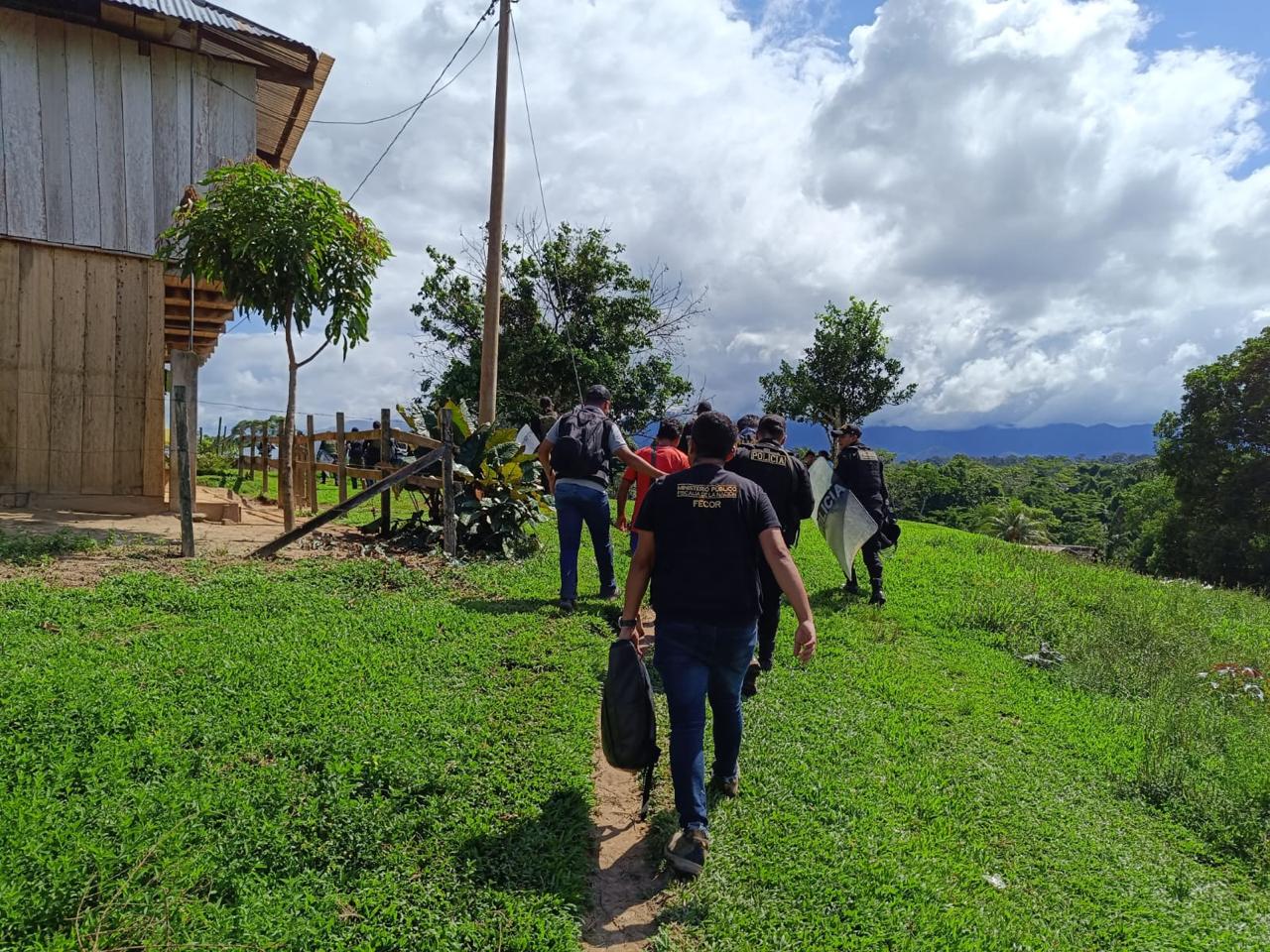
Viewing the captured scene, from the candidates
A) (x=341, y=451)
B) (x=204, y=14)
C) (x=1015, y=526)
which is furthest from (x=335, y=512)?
(x=1015, y=526)

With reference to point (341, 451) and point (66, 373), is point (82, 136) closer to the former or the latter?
point (66, 373)

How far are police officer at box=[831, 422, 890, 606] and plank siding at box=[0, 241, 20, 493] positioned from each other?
31.7 ft

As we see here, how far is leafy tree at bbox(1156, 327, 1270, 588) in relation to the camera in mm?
28234

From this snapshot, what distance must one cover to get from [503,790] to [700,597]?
156cm

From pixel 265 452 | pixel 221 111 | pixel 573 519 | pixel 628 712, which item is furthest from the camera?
pixel 265 452

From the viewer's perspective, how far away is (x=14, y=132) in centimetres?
940

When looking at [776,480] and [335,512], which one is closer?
[776,480]

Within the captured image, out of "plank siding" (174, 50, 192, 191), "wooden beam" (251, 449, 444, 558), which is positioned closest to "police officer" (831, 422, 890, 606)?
"wooden beam" (251, 449, 444, 558)

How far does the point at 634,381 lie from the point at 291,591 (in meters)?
17.3

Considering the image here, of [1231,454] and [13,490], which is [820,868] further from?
[1231,454]

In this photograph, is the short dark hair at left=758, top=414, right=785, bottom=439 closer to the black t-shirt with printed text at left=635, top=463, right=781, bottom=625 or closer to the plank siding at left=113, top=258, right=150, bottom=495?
the black t-shirt with printed text at left=635, top=463, right=781, bottom=625

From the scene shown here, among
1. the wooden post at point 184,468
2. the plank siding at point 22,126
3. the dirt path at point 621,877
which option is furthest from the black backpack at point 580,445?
the plank siding at point 22,126

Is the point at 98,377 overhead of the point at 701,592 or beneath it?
overhead

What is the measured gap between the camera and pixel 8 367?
9242mm
